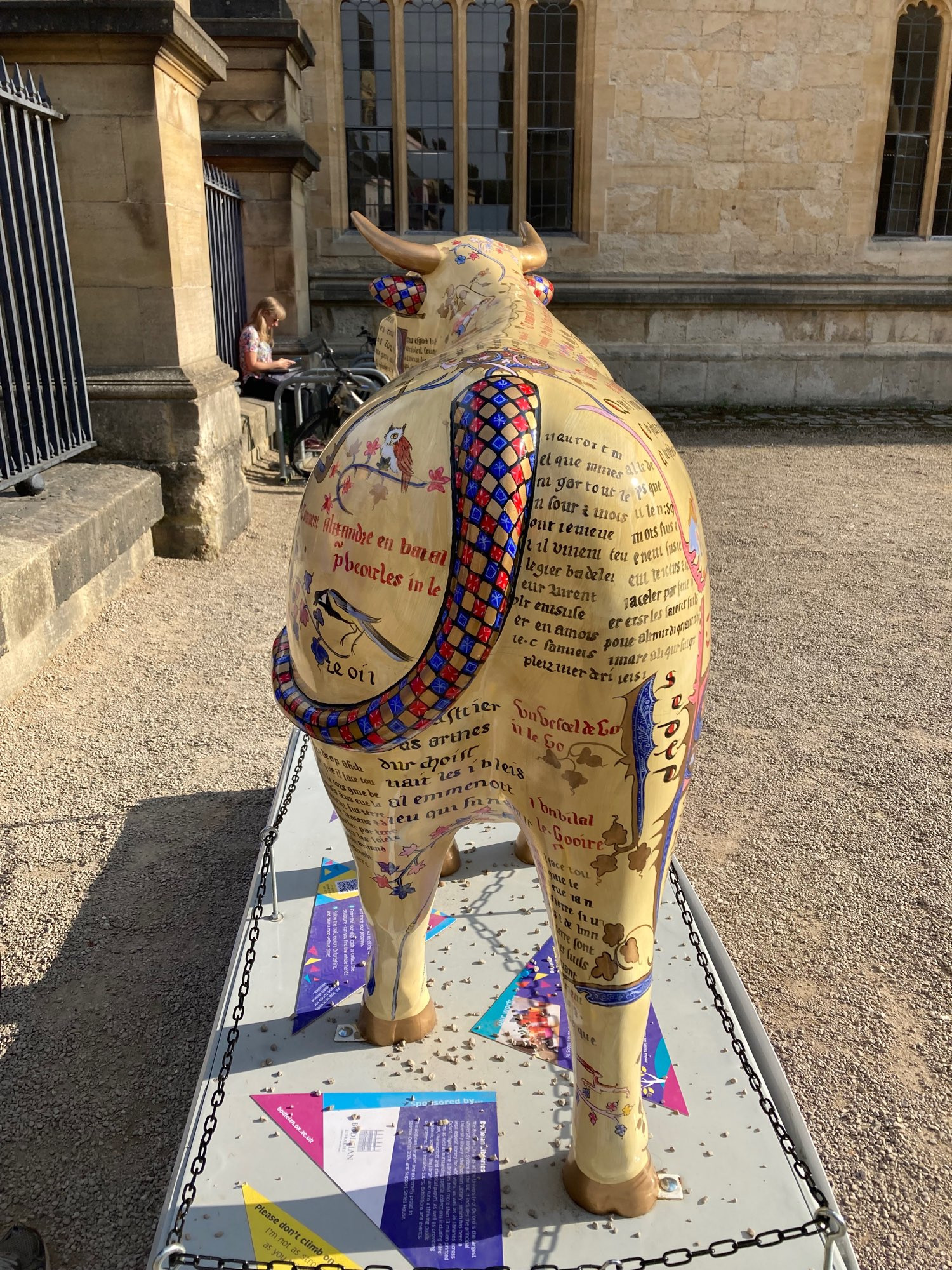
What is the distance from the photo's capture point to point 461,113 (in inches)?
532

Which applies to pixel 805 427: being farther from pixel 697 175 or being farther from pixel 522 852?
pixel 522 852

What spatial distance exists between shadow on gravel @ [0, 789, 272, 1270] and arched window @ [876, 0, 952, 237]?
552 inches

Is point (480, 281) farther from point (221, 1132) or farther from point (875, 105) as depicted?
point (875, 105)

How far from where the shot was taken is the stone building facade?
505 inches

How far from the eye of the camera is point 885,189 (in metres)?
14.2

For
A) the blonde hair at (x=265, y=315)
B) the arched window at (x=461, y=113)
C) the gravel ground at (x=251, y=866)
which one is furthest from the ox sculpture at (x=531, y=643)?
the arched window at (x=461, y=113)

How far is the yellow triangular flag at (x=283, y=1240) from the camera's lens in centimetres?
182

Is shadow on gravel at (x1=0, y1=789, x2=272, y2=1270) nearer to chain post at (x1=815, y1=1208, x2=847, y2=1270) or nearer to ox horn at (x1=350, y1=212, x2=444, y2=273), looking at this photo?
chain post at (x1=815, y1=1208, x2=847, y2=1270)

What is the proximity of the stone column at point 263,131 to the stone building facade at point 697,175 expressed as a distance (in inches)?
92.2

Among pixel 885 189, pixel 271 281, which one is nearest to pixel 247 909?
pixel 271 281

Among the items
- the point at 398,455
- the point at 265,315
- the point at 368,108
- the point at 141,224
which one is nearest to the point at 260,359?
the point at 265,315

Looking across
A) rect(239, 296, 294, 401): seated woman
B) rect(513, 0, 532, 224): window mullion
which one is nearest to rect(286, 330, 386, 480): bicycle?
rect(239, 296, 294, 401): seated woman

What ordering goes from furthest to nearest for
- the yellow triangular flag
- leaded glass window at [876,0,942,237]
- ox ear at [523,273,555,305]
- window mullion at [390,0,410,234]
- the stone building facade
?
leaded glass window at [876,0,942,237], window mullion at [390,0,410,234], the stone building facade, ox ear at [523,273,555,305], the yellow triangular flag

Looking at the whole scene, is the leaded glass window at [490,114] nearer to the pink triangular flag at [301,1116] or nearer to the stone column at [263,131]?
the stone column at [263,131]
